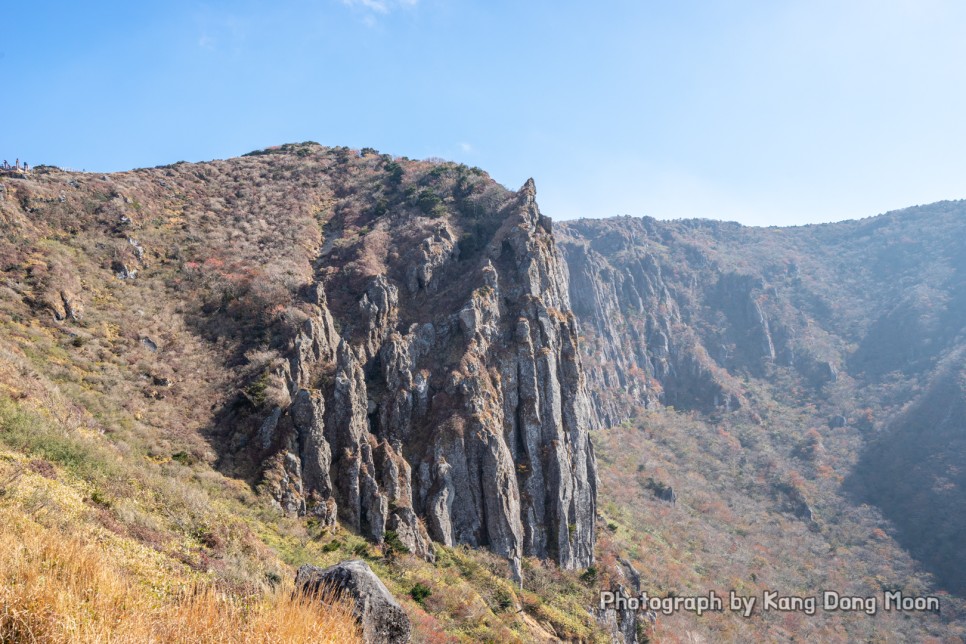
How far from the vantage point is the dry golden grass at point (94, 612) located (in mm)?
4719

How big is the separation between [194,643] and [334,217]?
2220 inches

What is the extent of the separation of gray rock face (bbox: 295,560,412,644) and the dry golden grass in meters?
3.12

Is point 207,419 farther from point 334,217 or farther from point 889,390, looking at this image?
point 889,390

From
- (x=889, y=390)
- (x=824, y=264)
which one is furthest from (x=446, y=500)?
(x=824, y=264)

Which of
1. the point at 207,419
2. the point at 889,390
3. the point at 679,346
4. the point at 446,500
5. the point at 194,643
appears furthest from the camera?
the point at 679,346

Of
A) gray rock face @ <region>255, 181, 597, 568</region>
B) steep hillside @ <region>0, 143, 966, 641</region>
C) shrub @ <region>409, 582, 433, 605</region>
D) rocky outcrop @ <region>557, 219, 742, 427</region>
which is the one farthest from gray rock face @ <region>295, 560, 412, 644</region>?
rocky outcrop @ <region>557, 219, 742, 427</region>

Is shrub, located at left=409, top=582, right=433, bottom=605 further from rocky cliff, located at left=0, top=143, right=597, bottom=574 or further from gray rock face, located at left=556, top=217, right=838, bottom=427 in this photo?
gray rock face, located at left=556, top=217, right=838, bottom=427

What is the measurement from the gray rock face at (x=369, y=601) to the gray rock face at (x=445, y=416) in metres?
18.3

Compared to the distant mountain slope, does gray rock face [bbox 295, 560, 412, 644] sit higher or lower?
lower

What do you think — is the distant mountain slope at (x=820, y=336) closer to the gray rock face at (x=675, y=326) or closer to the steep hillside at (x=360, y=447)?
the gray rock face at (x=675, y=326)

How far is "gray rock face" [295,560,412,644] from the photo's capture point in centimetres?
898

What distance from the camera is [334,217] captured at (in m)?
57.2

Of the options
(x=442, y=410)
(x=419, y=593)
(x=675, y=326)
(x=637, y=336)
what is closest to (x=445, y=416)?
(x=442, y=410)

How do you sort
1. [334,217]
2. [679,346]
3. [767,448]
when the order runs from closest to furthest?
[334,217] < [767,448] < [679,346]
